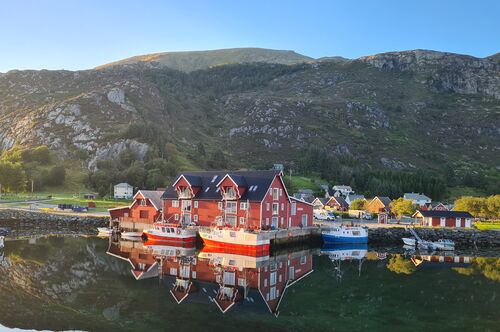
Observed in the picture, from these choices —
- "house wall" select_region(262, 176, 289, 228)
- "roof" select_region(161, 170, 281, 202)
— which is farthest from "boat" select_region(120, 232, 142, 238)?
"house wall" select_region(262, 176, 289, 228)

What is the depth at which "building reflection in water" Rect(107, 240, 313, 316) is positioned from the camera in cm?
2938

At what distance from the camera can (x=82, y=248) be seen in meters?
49.9

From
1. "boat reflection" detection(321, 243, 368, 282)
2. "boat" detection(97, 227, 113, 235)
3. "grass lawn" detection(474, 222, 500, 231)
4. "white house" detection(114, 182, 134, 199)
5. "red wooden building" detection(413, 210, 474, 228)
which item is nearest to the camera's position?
"boat reflection" detection(321, 243, 368, 282)

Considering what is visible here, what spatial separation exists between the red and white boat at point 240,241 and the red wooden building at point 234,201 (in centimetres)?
500

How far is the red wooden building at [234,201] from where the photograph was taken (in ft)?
184

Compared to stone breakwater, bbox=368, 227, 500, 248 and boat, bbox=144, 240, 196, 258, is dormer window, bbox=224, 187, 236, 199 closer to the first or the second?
boat, bbox=144, 240, 196, 258

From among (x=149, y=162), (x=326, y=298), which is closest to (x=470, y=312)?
(x=326, y=298)

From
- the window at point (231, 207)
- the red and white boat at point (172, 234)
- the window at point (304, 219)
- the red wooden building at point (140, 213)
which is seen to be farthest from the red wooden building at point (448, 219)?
the red wooden building at point (140, 213)

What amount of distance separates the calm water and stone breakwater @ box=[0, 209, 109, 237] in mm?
17883

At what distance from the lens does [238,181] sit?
57594mm

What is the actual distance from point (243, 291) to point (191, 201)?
30.6 metres

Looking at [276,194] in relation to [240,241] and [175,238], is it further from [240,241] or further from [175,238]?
[175,238]

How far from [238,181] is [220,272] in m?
21.0

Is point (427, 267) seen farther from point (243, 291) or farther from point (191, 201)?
point (191, 201)
